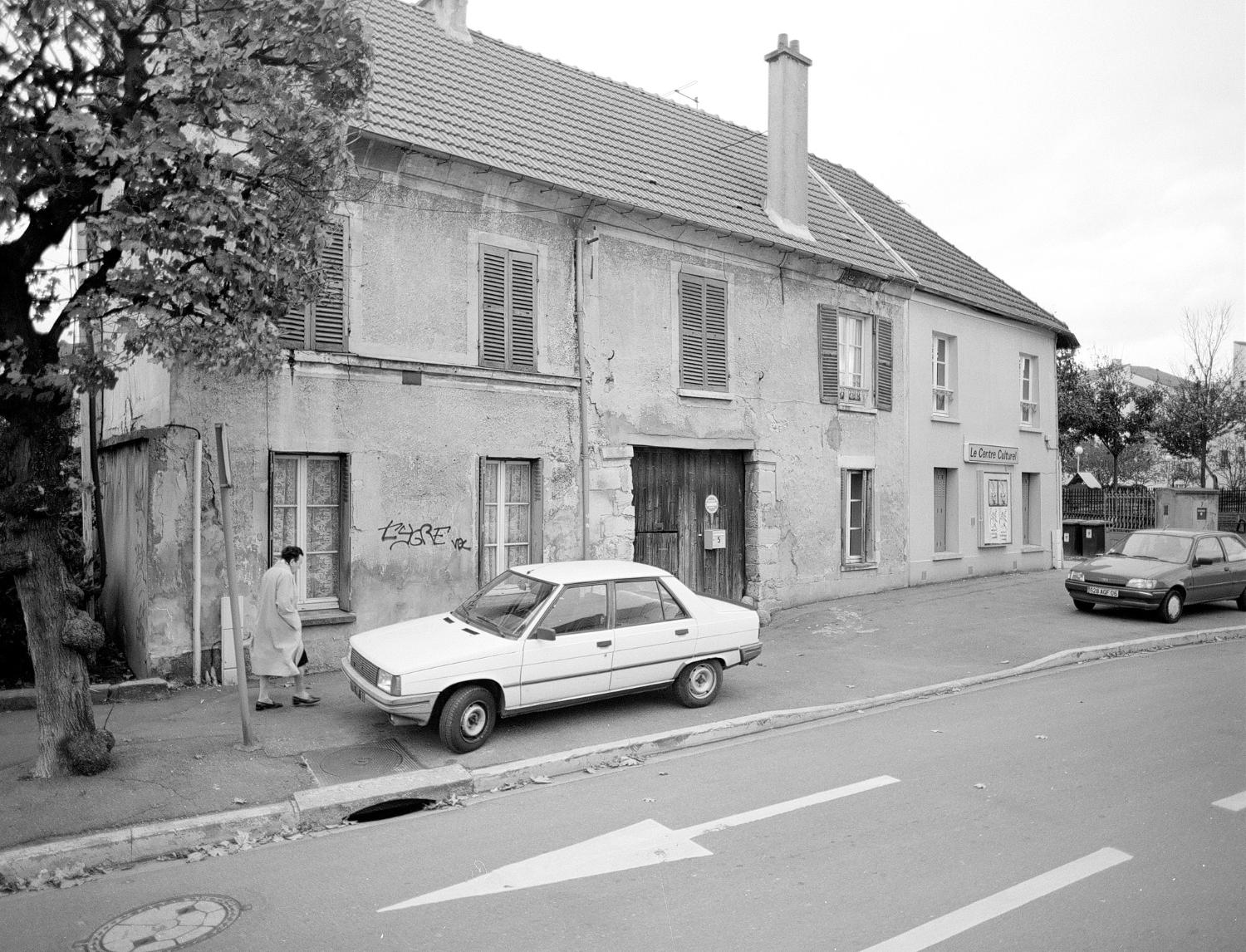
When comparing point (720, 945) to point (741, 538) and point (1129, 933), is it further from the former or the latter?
point (741, 538)

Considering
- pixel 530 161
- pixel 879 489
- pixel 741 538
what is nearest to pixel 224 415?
pixel 530 161

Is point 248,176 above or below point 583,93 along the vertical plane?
below

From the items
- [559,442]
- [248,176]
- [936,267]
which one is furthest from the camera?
[936,267]

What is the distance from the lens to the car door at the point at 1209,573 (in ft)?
46.1

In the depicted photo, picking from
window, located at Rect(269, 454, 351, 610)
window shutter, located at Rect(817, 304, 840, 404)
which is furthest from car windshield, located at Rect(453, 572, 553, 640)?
window shutter, located at Rect(817, 304, 840, 404)

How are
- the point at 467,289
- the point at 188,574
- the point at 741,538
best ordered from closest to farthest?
1. the point at 188,574
2. the point at 467,289
3. the point at 741,538

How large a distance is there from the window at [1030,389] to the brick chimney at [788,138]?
799 centimetres

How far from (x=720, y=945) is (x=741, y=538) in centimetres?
1053

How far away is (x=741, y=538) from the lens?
14.5m

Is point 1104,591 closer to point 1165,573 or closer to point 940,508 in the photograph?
point 1165,573

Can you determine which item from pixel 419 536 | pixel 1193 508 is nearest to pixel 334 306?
pixel 419 536

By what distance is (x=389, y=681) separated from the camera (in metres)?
7.09

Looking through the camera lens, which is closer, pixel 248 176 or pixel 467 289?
pixel 248 176

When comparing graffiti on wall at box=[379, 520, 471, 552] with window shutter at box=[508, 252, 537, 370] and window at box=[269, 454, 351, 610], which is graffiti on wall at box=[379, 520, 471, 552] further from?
window shutter at box=[508, 252, 537, 370]
